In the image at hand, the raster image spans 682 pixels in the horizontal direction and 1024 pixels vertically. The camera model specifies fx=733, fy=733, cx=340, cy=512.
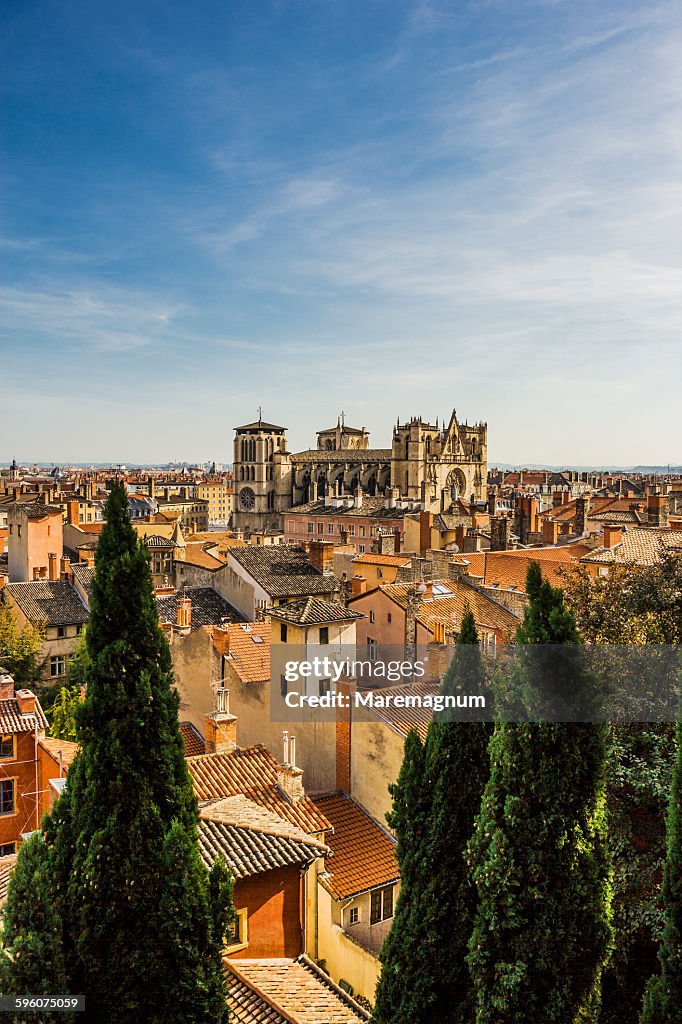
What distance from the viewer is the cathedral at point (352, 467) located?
291 feet

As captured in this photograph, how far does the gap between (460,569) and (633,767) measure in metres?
15.2

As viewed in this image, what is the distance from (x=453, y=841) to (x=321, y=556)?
63.9 feet

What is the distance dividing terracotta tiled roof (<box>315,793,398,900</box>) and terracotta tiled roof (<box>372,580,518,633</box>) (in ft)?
20.9

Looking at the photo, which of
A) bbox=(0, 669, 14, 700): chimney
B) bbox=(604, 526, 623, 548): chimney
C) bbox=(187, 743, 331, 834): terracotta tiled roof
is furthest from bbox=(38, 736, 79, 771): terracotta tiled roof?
bbox=(604, 526, 623, 548): chimney

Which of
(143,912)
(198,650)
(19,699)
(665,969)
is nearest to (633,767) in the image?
(665,969)

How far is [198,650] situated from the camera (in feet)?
56.5

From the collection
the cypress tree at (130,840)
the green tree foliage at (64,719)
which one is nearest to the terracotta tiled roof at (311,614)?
the green tree foliage at (64,719)

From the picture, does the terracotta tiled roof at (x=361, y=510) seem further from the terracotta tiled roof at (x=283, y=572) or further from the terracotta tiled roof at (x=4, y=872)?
the terracotta tiled roof at (x=4, y=872)

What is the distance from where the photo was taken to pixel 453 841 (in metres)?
7.93

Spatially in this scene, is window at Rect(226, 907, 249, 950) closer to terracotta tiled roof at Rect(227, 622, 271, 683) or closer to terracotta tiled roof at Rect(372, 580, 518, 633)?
terracotta tiled roof at Rect(227, 622, 271, 683)

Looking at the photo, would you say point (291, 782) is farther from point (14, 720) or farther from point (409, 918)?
point (14, 720)

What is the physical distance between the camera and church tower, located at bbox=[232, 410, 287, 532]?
10250 centimetres

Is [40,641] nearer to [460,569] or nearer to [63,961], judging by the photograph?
[460,569]

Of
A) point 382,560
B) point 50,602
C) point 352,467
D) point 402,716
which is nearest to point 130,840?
point 402,716
